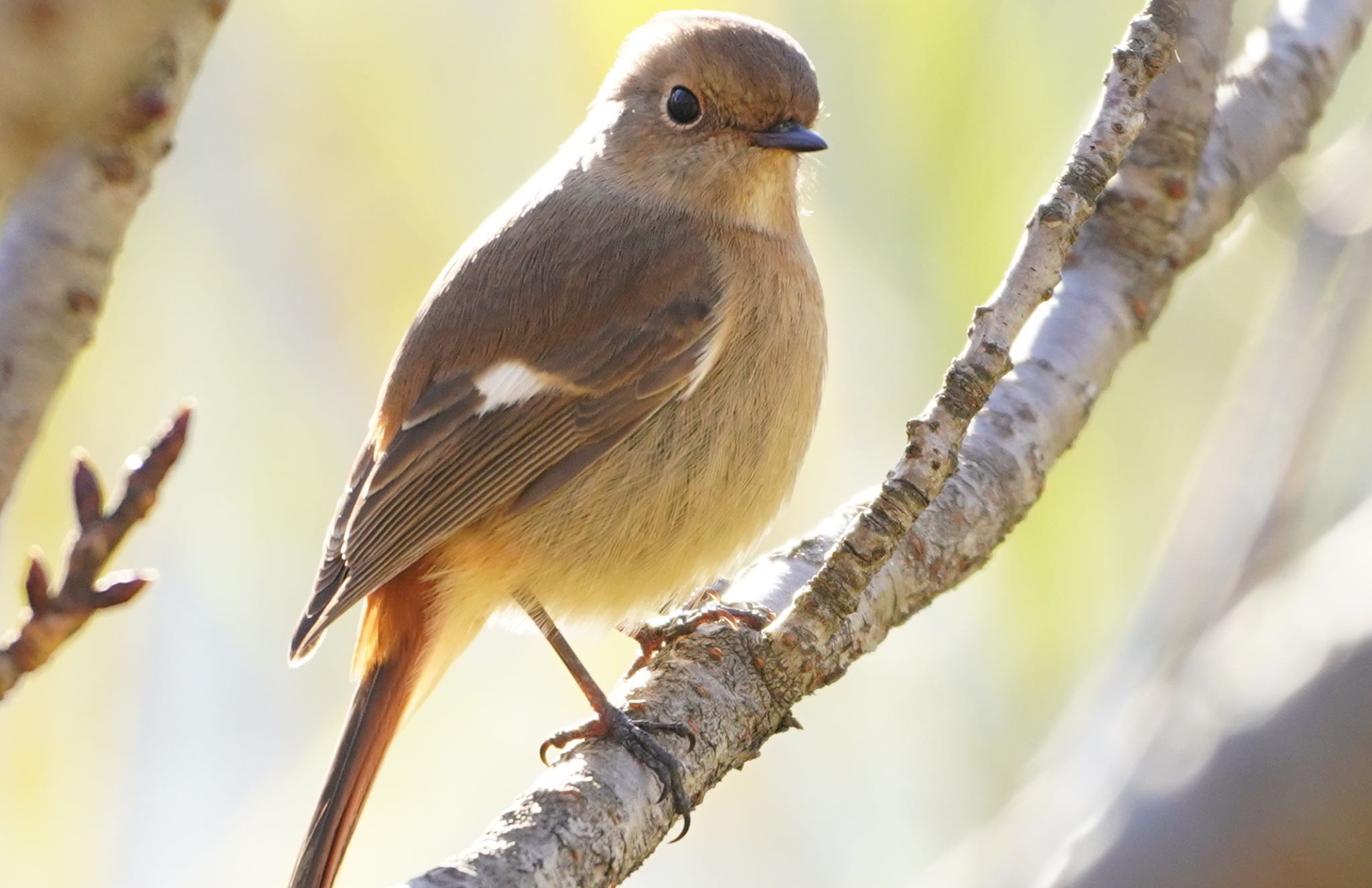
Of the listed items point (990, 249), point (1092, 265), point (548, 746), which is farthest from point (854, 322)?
point (548, 746)

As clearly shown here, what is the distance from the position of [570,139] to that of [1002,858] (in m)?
2.05

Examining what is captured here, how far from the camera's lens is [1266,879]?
1.62 meters

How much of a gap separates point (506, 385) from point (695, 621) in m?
0.64

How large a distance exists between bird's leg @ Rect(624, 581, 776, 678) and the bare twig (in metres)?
1.13

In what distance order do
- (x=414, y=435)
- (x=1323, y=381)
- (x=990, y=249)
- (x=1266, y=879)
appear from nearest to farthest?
(x=1266, y=879)
(x=1323, y=381)
(x=414, y=435)
(x=990, y=249)

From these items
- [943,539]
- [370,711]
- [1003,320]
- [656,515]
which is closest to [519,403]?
[656,515]

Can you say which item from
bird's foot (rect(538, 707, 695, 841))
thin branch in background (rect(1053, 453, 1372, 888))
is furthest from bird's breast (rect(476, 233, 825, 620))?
thin branch in background (rect(1053, 453, 1372, 888))

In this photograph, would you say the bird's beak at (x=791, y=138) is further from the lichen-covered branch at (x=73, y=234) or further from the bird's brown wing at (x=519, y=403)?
the lichen-covered branch at (x=73, y=234)

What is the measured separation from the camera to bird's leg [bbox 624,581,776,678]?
9.05ft

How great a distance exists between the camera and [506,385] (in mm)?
3035

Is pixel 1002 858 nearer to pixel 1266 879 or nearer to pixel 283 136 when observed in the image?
pixel 1266 879

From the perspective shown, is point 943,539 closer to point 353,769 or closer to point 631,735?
point 631,735

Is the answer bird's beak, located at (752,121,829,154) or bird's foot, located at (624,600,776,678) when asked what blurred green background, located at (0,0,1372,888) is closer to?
bird's beak, located at (752,121,829,154)

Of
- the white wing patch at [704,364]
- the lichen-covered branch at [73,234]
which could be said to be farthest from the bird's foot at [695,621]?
the lichen-covered branch at [73,234]
